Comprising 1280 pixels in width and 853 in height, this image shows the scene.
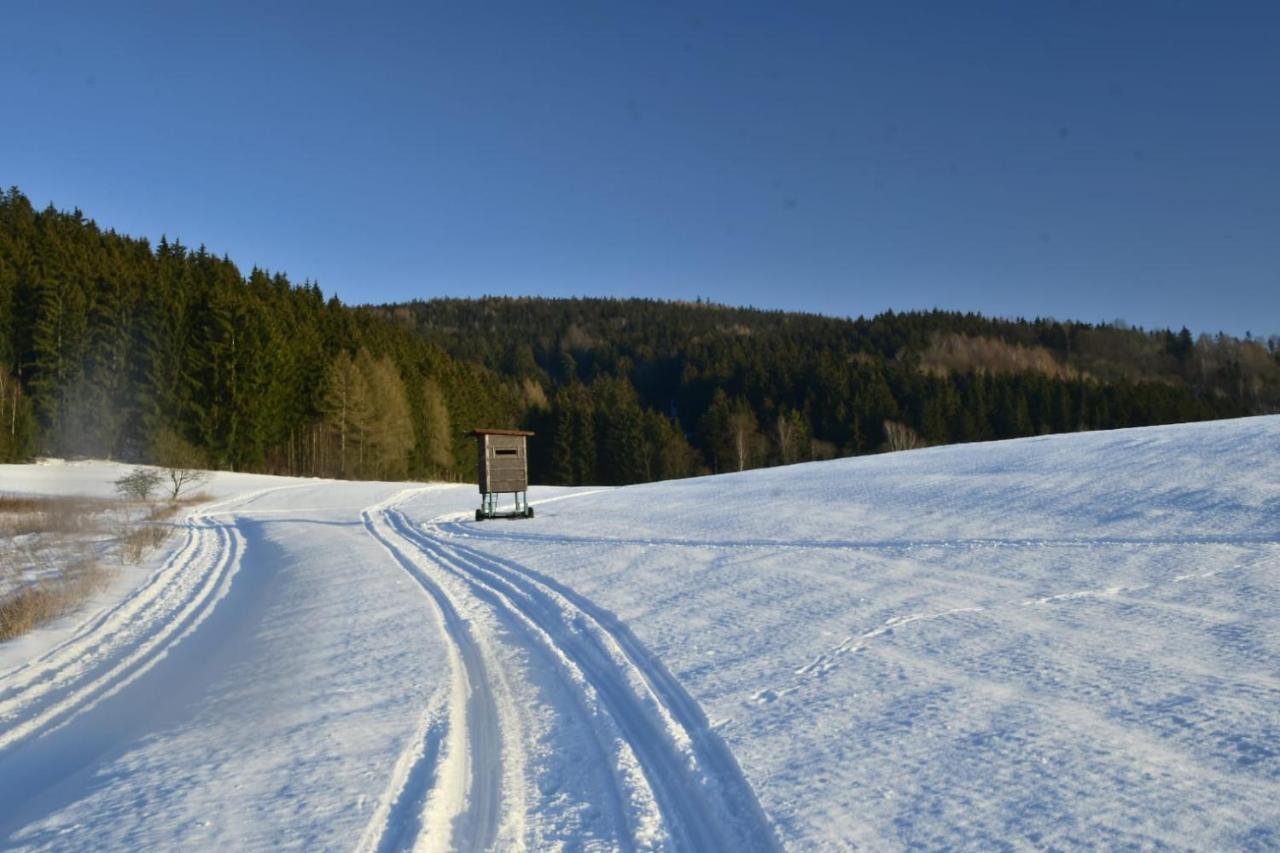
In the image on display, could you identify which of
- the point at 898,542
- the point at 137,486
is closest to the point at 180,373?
the point at 137,486

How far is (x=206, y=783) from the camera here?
5285 millimetres

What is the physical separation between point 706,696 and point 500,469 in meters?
19.4

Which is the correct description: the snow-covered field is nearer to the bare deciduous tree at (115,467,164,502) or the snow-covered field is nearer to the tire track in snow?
the tire track in snow

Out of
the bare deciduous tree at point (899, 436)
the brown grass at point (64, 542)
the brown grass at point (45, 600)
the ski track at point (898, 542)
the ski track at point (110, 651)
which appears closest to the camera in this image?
the ski track at point (110, 651)

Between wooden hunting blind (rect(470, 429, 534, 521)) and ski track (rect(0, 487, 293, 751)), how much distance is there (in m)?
8.47

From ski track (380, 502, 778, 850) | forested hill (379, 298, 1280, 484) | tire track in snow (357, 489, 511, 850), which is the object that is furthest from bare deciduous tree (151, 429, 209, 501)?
forested hill (379, 298, 1280, 484)

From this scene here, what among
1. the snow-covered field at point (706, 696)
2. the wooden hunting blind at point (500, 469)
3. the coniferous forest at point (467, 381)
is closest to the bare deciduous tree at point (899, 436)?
the coniferous forest at point (467, 381)

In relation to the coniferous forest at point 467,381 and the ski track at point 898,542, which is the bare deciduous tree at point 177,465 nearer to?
the coniferous forest at point 467,381

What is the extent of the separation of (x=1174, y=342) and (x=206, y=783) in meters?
163

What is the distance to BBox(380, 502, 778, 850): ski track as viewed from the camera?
4.25 m

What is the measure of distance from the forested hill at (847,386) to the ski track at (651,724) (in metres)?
74.2

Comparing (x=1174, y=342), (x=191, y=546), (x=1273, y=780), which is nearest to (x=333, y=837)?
(x=1273, y=780)

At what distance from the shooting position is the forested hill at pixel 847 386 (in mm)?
88250

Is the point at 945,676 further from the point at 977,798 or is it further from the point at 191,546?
the point at 191,546
